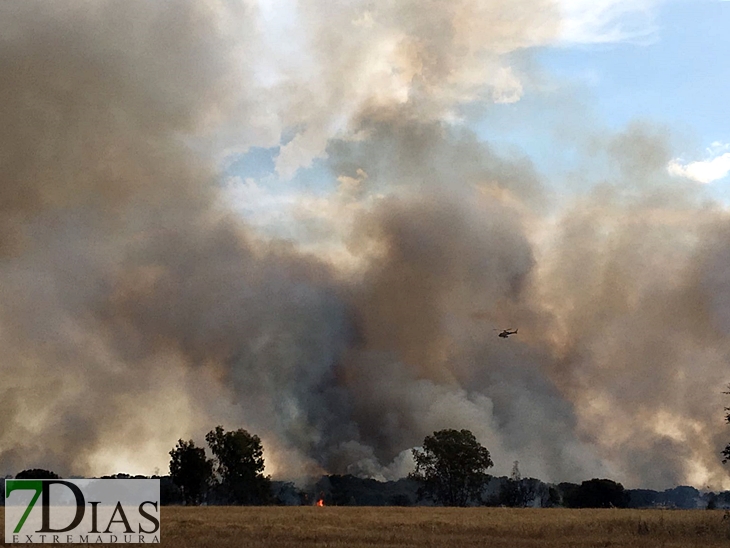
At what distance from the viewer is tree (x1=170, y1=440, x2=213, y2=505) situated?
152875 millimetres

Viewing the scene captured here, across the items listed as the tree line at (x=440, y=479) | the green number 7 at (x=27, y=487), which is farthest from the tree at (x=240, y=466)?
the green number 7 at (x=27, y=487)

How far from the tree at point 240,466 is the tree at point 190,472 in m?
5.95

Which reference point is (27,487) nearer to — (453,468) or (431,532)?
(431,532)

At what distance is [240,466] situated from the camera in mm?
161750

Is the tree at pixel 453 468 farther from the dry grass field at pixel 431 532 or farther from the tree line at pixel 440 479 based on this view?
the dry grass field at pixel 431 532

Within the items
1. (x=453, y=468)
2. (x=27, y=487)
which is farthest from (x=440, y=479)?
(x=27, y=487)

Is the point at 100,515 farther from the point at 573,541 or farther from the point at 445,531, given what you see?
the point at 573,541

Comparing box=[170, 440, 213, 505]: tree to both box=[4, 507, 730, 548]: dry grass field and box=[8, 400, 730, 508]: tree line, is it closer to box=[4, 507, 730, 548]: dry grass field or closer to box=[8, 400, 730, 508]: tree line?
box=[8, 400, 730, 508]: tree line

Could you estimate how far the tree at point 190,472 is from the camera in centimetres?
15288

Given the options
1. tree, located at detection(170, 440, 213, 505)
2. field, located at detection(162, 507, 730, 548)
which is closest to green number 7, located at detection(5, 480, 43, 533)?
field, located at detection(162, 507, 730, 548)

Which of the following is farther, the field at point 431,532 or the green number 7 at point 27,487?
the green number 7 at point 27,487

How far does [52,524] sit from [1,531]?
304 centimetres

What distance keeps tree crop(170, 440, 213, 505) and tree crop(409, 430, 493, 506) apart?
141 feet

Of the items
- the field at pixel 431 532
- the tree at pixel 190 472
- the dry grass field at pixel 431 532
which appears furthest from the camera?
the tree at pixel 190 472
